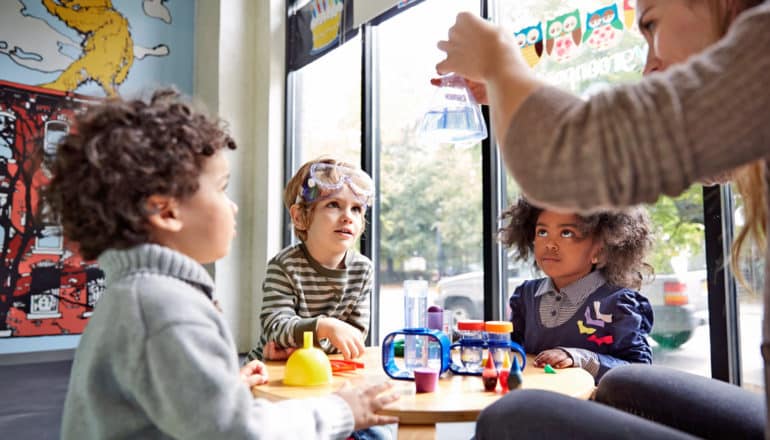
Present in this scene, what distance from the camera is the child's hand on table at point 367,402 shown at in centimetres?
94

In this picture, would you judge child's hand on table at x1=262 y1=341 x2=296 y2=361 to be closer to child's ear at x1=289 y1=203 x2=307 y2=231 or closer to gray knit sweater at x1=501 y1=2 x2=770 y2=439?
child's ear at x1=289 y1=203 x2=307 y2=231

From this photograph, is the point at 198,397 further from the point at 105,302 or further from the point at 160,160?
the point at 160,160

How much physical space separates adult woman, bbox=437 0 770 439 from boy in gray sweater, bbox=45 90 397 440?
1.15ft

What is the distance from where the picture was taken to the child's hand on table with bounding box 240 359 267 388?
3.81 feet

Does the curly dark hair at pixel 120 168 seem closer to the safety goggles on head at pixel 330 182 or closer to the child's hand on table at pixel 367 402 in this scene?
the child's hand on table at pixel 367 402

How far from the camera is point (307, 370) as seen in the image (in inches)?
45.2

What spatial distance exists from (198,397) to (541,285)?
136 centimetres

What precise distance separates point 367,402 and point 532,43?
1931mm

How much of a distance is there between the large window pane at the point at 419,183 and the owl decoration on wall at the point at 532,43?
488mm

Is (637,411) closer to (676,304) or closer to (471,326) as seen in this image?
(471,326)

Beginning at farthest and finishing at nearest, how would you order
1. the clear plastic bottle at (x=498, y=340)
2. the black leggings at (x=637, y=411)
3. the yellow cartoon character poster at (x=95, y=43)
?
the yellow cartoon character poster at (x=95, y=43), the clear plastic bottle at (x=498, y=340), the black leggings at (x=637, y=411)

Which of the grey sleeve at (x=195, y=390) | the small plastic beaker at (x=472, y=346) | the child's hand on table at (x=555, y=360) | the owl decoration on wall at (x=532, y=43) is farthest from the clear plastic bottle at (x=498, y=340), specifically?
the owl decoration on wall at (x=532, y=43)

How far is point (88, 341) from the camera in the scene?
86cm

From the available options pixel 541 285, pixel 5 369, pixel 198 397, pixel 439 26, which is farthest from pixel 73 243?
pixel 5 369
